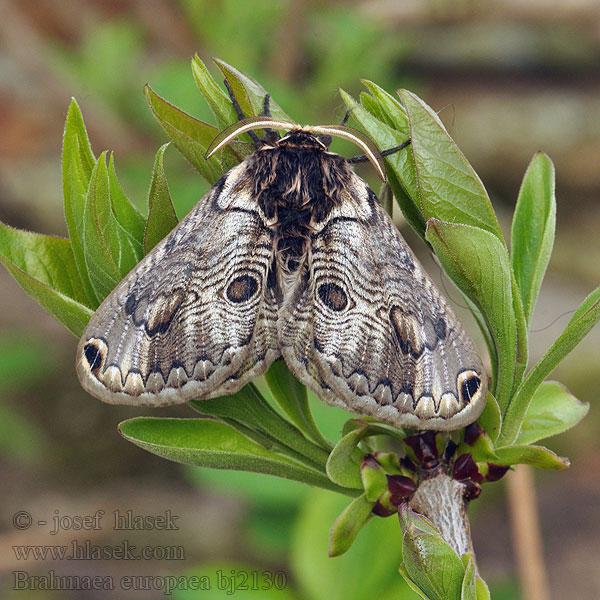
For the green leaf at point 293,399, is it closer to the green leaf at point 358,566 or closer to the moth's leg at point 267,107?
the moth's leg at point 267,107

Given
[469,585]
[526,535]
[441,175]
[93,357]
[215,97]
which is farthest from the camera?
[526,535]

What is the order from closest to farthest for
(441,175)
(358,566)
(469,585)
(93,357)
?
1. (469,585)
2. (441,175)
3. (93,357)
4. (358,566)

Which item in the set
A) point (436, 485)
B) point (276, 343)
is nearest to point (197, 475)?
point (276, 343)

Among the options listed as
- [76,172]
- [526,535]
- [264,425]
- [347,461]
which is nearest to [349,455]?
[347,461]

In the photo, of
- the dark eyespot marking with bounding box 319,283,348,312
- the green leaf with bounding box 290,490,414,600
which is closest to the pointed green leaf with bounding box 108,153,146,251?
the dark eyespot marking with bounding box 319,283,348,312

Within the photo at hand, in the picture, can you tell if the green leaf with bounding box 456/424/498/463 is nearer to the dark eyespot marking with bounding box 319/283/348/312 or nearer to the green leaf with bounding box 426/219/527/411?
the green leaf with bounding box 426/219/527/411

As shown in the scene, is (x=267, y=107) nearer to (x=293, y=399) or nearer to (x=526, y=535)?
(x=293, y=399)

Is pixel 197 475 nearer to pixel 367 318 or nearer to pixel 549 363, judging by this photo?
pixel 367 318
